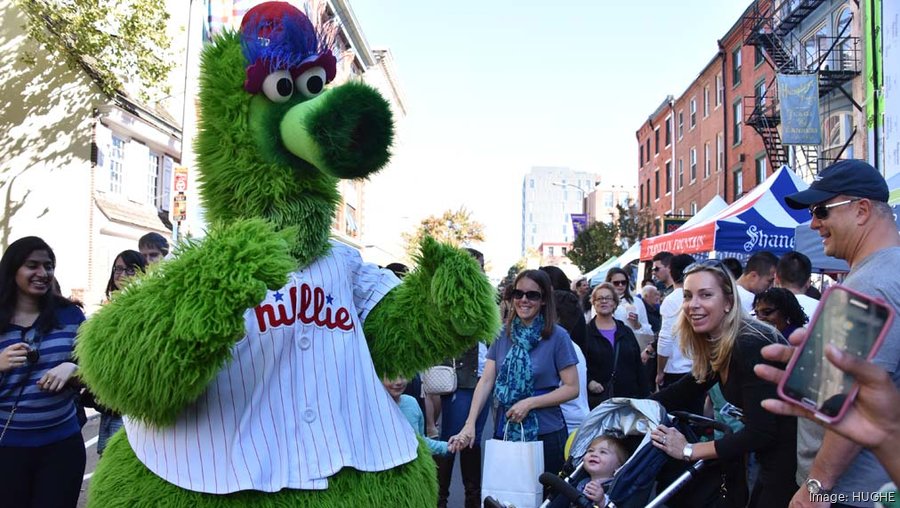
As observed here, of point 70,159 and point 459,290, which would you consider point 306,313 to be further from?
point 70,159

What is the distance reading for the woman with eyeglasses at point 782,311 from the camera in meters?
4.90

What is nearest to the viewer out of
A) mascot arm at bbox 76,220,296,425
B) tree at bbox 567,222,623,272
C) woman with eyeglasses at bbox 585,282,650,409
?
mascot arm at bbox 76,220,296,425

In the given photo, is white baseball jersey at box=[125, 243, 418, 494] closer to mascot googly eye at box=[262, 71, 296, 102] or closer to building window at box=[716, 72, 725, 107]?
mascot googly eye at box=[262, 71, 296, 102]

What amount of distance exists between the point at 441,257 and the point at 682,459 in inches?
68.2

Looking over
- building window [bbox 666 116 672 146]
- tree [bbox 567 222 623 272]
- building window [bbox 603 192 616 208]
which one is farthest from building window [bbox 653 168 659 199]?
building window [bbox 603 192 616 208]

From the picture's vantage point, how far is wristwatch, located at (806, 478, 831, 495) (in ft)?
7.91

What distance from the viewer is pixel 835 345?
1.24 metres

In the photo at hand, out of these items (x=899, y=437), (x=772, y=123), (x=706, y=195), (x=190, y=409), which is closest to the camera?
(x=899, y=437)

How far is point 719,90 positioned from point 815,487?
2964 cm

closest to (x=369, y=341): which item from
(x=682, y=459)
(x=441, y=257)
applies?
(x=441, y=257)

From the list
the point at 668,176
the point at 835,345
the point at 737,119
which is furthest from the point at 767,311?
the point at 668,176

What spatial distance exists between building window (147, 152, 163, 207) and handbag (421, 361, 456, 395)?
53.7ft

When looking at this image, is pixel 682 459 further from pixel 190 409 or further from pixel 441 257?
pixel 190 409

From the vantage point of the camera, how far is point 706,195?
3116cm
